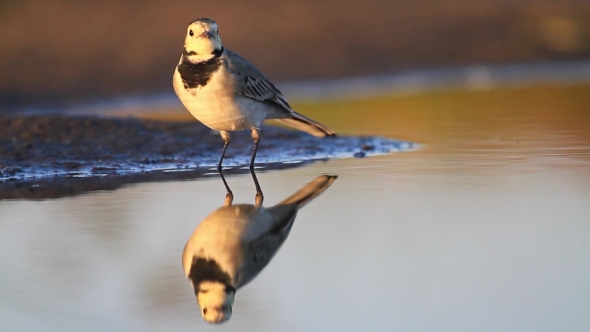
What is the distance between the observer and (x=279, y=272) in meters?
4.61

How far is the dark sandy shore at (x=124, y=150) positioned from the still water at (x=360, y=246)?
0.59 metres

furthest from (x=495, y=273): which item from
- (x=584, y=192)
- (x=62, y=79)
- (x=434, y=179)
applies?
(x=62, y=79)

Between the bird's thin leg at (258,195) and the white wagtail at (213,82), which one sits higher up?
the white wagtail at (213,82)

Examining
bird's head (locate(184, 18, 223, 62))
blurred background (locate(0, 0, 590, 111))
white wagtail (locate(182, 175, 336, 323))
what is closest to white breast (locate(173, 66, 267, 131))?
bird's head (locate(184, 18, 223, 62))

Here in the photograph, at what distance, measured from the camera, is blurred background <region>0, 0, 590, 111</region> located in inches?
546

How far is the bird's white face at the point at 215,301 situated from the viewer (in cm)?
397

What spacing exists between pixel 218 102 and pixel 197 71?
263 millimetres

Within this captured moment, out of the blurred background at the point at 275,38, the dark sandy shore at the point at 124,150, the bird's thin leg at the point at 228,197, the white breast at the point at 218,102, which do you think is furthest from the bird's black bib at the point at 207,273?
the blurred background at the point at 275,38

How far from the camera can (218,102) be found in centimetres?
758

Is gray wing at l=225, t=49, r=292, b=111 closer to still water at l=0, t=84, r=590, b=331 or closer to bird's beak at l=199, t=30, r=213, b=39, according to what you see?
bird's beak at l=199, t=30, r=213, b=39

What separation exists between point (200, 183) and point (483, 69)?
9.25m

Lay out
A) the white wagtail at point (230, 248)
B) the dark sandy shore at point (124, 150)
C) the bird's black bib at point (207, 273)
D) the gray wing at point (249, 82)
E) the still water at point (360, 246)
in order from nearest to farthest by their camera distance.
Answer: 1. the still water at point (360, 246)
2. the white wagtail at point (230, 248)
3. the bird's black bib at point (207, 273)
4. the gray wing at point (249, 82)
5. the dark sandy shore at point (124, 150)

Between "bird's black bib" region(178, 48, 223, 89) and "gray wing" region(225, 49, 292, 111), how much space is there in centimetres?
14

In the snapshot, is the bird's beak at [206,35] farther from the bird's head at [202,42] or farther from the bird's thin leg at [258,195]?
the bird's thin leg at [258,195]
